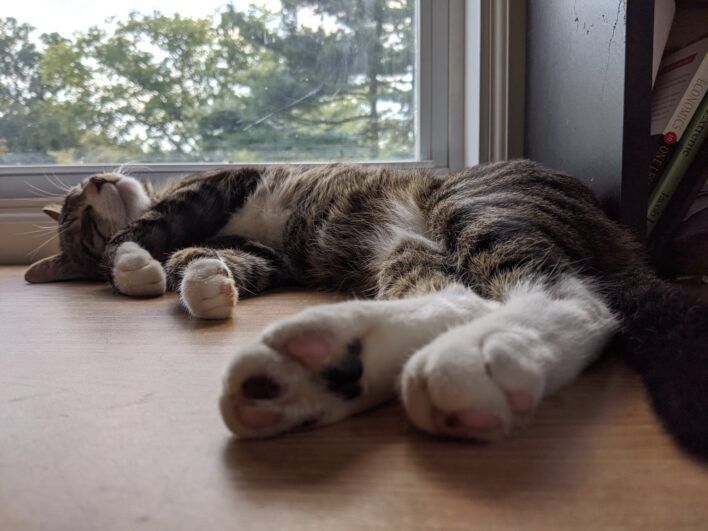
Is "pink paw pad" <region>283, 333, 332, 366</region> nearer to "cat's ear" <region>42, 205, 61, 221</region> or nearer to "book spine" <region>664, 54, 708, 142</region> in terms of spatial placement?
"book spine" <region>664, 54, 708, 142</region>

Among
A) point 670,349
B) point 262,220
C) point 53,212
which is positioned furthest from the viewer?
point 53,212

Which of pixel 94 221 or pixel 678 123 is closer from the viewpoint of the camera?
pixel 678 123

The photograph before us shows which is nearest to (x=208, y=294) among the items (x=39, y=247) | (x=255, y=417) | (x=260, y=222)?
(x=260, y=222)

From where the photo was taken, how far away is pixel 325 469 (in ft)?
1.75

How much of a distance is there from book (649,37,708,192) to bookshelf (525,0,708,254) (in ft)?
0.17

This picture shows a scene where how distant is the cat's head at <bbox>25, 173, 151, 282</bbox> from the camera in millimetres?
1849

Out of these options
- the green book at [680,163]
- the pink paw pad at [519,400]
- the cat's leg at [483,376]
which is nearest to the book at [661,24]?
the green book at [680,163]

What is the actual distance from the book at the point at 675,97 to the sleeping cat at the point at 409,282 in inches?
14.4

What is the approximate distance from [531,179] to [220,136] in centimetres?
141

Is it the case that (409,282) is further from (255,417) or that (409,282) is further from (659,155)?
(659,155)

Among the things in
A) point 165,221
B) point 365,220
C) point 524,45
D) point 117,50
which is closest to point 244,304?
point 365,220

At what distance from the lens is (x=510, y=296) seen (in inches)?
32.0

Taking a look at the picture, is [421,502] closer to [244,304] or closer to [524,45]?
[244,304]

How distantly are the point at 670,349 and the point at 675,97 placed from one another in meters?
0.89
